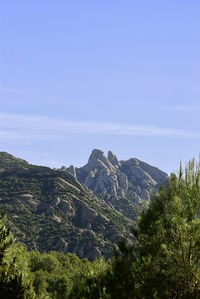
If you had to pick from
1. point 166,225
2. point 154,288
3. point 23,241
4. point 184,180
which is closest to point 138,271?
point 154,288

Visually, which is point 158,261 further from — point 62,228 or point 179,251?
point 62,228

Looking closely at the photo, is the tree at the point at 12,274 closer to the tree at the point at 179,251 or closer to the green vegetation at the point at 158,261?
the green vegetation at the point at 158,261

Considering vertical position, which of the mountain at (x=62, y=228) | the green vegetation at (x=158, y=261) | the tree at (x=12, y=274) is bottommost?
the mountain at (x=62, y=228)

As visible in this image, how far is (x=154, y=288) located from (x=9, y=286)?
9.32 metres

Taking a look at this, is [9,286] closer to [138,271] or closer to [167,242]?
[138,271]

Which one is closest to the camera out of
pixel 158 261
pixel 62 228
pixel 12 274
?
pixel 158 261

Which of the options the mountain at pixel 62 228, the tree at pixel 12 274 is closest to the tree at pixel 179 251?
the tree at pixel 12 274

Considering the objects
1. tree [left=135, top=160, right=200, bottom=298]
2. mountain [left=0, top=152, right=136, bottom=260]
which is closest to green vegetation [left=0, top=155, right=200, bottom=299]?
tree [left=135, top=160, right=200, bottom=298]

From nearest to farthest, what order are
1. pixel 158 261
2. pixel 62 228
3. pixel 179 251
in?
1. pixel 179 251
2. pixel 158 261
3. pixel 62 228

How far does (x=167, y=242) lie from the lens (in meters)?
14.0

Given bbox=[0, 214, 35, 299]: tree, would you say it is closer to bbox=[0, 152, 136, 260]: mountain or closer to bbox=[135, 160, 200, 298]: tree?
bbox=[135, 160, 200, 298]: tree

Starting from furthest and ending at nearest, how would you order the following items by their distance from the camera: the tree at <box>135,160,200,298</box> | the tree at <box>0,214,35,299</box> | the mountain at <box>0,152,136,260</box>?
1. the mountain at <box>0,152,136,260</box>
2. the tree at <box>0,214,35,299</box>
3. the tree at <box>135,160,200,298</box>

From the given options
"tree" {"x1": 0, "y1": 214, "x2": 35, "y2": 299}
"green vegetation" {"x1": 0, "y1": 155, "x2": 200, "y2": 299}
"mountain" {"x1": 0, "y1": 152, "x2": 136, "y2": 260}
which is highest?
"green vegetation" {"x1": 0, "y1": 155, "x2": 200, "y2": 299}

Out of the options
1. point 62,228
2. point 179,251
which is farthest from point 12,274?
point 62,228
